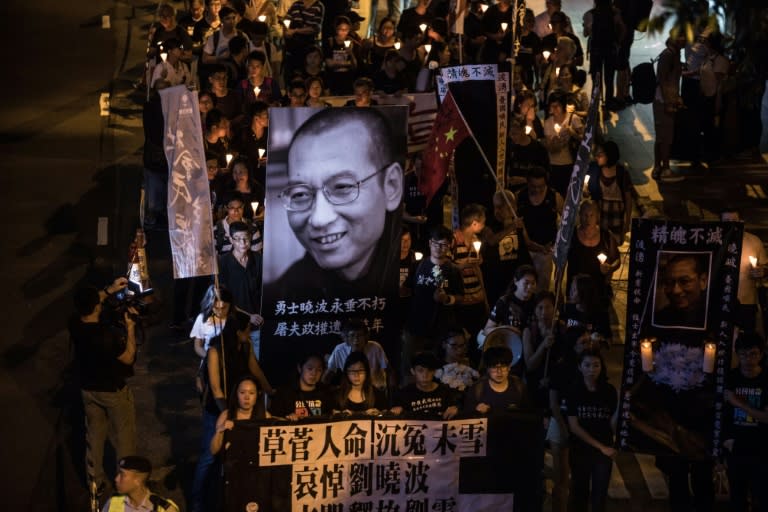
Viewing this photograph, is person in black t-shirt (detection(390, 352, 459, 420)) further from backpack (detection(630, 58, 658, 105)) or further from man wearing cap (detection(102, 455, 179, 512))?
backpack (detection(630, 58, 658, 105))

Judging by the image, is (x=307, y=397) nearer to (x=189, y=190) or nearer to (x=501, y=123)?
(x=189, y=190)

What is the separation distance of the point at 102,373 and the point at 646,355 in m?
4.30

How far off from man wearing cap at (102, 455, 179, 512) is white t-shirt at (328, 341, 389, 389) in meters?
2.32

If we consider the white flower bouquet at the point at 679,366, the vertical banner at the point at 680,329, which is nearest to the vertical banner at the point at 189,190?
the vertical banner at the point at 680,329

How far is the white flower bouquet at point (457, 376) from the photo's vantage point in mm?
12172

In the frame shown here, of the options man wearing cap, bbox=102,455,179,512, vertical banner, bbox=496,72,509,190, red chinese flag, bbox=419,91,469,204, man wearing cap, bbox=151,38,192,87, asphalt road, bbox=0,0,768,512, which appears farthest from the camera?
man wearing cap, bbox=151,38,192,87

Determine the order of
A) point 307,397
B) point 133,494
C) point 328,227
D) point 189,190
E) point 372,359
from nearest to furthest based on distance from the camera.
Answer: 1. point 133,494
2. point 307,397
3. point 189,190
4. point 372,359
5. point 328,227

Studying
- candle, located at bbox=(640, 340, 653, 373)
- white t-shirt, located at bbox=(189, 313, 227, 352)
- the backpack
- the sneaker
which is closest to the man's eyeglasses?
white t-shirt, located at bbox=(189, 313, 227, 352)

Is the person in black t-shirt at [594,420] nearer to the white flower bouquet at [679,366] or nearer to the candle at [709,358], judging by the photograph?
the white flower bouquet at [679,366]

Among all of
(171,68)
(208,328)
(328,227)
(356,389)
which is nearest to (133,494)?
(356,389)

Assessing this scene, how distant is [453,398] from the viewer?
39.5 ft

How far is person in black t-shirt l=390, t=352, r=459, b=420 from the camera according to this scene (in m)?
11.9

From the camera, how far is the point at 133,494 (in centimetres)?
1070

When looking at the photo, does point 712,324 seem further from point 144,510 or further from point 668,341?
point 144,510
